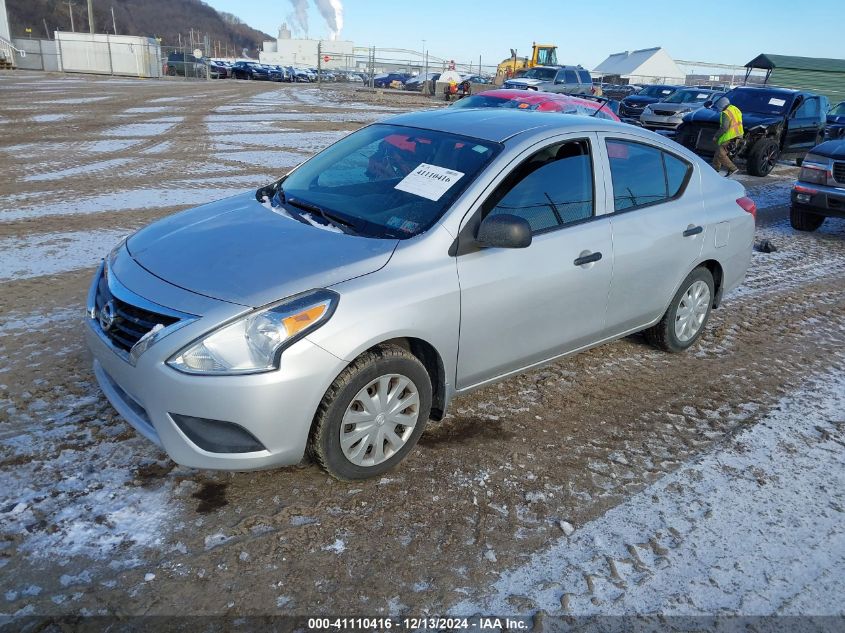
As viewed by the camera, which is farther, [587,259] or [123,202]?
[123,202]

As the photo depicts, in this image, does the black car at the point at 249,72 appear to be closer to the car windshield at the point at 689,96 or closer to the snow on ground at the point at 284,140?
the car windshield at the point at 689,96

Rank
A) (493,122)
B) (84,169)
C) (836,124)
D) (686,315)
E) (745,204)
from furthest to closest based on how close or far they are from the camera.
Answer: (836,124) → (84,169) → (745,204) → (686,315) → (493,122)

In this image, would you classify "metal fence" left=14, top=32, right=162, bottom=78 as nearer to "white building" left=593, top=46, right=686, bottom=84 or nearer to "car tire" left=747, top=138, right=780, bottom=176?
"white building" left=593, top=46, right=686, bottom=84

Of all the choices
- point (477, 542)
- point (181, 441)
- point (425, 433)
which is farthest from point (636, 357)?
point (181, 441)

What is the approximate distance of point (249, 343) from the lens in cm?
275

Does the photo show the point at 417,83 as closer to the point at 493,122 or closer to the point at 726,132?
the point at 726,132

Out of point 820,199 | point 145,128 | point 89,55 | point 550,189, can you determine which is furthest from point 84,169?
point 89,55

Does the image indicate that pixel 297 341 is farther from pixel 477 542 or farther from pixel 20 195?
pixel 20 195

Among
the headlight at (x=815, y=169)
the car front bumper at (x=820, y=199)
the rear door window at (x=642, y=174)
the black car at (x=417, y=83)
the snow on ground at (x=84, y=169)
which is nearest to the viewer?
the rear door window at (x=642, y=174)

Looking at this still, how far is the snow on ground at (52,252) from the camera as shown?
5.74 metres

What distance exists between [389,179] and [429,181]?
308 millimetres

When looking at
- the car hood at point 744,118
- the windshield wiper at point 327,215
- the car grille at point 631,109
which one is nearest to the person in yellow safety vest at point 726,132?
the car hood at point 744,118

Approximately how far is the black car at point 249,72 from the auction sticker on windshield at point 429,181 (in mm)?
51176

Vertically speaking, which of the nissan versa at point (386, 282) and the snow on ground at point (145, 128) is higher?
the nissan versa at point (386, 282)
